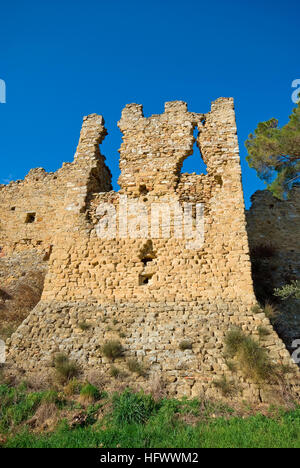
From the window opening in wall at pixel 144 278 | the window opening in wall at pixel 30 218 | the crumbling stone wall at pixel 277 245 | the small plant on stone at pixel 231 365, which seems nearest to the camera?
the small plant on stone at pixel 231 365

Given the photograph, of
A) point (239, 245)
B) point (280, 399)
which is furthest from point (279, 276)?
point (280, 399)

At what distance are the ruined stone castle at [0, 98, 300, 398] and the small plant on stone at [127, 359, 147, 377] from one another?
113 millimetres

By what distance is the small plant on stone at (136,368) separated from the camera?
556cm

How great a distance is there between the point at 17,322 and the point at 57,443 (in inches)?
Result: 188

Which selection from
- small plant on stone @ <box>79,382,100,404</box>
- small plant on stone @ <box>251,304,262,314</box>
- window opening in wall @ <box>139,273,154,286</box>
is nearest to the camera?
small plant on stone @ <box>79,382,100,404</box>

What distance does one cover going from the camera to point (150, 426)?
439 cm

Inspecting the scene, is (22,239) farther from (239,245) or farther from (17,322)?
(239,245)

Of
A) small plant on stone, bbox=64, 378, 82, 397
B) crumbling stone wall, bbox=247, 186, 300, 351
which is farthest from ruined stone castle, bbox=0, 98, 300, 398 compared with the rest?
crumbling stone wall, bbox=247, 186, 300, 351

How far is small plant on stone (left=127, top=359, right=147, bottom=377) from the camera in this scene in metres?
5.56

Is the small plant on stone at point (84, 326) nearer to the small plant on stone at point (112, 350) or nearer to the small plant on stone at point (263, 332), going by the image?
the small plant on stone at point (112, 350)

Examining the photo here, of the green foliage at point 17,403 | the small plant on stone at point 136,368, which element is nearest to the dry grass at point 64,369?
the green foliage at point 17,403

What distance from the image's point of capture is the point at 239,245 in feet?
23.1

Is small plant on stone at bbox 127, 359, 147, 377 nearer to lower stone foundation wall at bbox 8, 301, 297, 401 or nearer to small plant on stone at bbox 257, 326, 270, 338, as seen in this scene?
lower stone foundation wall at bbox 8, 301, 297, 401

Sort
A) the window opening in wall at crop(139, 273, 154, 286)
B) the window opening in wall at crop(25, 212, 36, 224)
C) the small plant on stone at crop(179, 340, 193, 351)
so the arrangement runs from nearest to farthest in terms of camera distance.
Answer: the small plant on stone at crop(179, 340, 193, 351) → the window opening in wall at crop(139, 273, 154, 286) → the window opening in wall at crop(25, 212, 36, 224)
